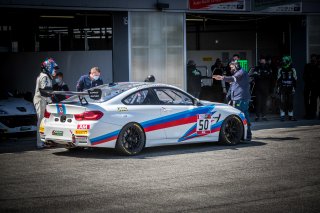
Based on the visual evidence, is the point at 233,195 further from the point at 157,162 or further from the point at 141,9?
the point at 141,9

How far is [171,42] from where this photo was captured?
1962cm

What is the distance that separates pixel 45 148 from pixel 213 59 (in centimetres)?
1625

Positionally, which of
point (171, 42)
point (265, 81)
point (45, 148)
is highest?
point (171, 42)

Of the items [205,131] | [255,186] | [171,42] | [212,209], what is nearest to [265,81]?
[171,42]

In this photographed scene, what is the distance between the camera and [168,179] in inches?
374

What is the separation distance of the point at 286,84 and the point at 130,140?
892cm

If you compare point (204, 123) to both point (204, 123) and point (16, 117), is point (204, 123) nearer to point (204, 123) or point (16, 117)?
point (204, 123)

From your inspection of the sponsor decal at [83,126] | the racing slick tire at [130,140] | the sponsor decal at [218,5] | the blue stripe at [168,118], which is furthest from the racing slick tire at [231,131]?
the sponsor decal at [218,5]

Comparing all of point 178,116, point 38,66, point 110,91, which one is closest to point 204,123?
point 178,116

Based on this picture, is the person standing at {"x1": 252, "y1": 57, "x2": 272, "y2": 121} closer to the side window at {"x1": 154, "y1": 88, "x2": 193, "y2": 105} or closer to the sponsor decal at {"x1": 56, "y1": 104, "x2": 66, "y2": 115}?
the side window at {"x1": 154, "y1": 88, "x2": 193, "y2": 105}

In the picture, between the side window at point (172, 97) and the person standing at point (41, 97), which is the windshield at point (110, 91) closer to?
the side window at point (172, 97)

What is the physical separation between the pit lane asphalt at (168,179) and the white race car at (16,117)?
124 cm

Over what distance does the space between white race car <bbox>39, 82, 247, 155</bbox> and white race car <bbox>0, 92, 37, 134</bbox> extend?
318 centimetres

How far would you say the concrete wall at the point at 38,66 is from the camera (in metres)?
19.0
